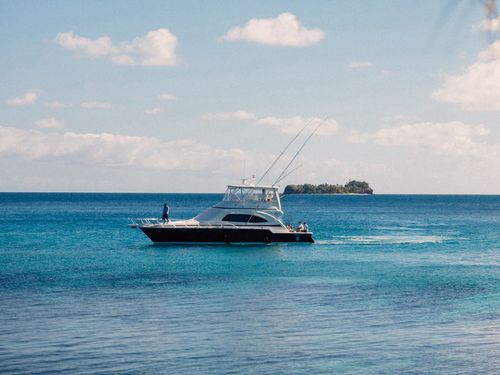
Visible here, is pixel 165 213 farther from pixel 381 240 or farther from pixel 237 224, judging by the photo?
pixel 381 240

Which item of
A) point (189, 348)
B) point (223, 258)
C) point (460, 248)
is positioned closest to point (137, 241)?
point (223, 258)

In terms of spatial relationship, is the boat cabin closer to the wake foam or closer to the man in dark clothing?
the man in dark clothing

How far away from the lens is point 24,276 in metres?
41.2

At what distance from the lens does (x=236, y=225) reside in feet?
191

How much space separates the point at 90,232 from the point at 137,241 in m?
16.9

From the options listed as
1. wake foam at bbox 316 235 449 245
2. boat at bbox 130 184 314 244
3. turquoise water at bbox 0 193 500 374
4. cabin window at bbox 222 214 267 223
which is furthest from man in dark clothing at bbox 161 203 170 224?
wake foam at bbox 316 235 449 245

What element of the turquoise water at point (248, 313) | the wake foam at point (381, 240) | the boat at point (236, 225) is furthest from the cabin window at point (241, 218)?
the wake foam at point (381, 240)

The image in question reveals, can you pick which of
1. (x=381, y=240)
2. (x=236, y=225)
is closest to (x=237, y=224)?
(x=236, y=225)

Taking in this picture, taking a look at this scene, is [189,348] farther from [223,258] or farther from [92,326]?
[223,258]

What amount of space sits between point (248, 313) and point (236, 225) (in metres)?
29.2

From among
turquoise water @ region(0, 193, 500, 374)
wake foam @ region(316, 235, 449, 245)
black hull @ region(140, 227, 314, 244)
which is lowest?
turquoise water @ region(0, 193, 500, 374)

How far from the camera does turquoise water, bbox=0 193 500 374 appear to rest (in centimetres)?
2180

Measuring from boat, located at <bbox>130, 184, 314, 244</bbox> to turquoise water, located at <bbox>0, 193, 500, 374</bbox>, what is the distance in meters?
3.24

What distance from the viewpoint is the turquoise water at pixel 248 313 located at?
→ 21.8 metres
